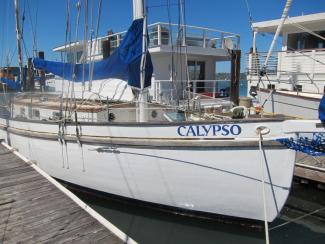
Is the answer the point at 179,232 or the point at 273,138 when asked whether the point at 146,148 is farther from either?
the point at 273,138

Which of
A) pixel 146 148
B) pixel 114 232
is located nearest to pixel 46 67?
pixel 146 148

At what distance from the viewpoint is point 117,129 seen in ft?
24.8

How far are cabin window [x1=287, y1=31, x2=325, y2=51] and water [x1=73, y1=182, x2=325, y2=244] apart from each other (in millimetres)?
11659

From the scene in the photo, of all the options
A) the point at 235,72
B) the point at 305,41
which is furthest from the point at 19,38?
the point at 305,41

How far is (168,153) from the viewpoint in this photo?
22.9ft

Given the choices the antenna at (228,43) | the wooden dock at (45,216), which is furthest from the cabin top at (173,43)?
the wooden dock at (45,216)

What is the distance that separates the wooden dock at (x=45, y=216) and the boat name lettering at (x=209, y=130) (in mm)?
2176

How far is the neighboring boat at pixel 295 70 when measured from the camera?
12891 mm

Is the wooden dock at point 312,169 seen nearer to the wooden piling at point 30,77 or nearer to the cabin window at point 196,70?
the cabin window at point 196,70

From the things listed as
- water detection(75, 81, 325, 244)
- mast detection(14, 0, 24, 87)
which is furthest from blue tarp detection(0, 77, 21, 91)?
water detection(75, 81, 325, 244)

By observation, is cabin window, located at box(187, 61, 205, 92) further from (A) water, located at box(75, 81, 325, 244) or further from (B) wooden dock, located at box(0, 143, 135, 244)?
(B) wooden dock, located at box(0, 143, 135, 244)

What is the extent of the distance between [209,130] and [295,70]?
12953 millimetres

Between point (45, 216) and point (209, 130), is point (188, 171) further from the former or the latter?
point (45, 216)

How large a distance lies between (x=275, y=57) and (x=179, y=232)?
13761 mm
